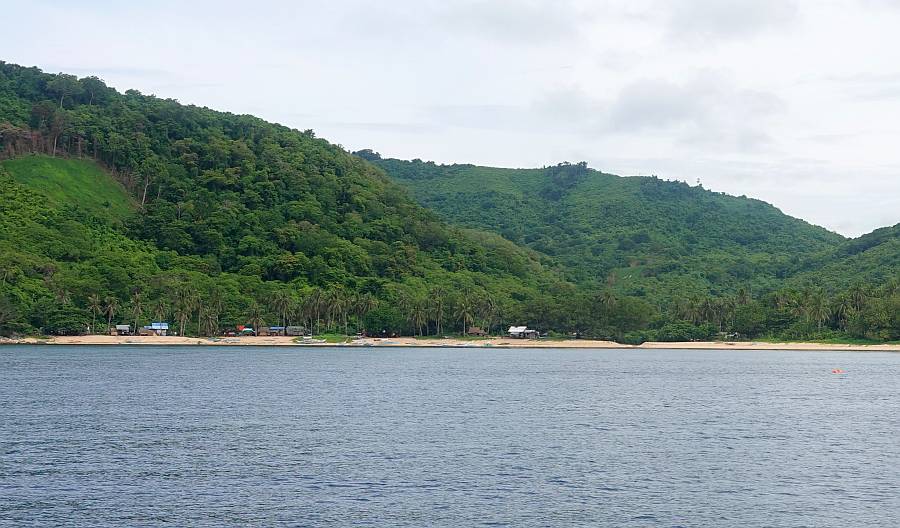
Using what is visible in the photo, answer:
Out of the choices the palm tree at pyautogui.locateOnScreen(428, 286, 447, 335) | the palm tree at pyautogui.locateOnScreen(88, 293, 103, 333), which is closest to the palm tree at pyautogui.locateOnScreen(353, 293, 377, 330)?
the palm tree at pyautogui.locateOnScreen(428, 286, 447, 335)

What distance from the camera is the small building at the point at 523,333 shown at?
7736 inches

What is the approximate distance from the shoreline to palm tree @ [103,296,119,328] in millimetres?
3829

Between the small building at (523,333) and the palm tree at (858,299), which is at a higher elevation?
the palm tree at (858,299)

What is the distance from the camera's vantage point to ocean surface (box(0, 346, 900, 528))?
1529 inches

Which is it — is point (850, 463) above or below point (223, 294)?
below

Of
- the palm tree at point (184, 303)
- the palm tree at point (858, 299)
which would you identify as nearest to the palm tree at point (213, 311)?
the palm tree at point (184, 303)

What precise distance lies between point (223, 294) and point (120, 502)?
14753cm

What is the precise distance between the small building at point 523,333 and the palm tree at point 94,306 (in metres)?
85.4

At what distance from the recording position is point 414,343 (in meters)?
187

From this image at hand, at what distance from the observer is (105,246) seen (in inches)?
7657

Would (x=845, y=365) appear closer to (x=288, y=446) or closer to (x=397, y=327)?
(x=397, y=327)

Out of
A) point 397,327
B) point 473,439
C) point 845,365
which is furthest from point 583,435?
point 397,327

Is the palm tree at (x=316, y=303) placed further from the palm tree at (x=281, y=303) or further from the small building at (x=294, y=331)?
the palm tree at (x=281, y=303)

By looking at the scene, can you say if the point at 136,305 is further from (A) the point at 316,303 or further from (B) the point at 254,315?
(A) the point at 316,303
